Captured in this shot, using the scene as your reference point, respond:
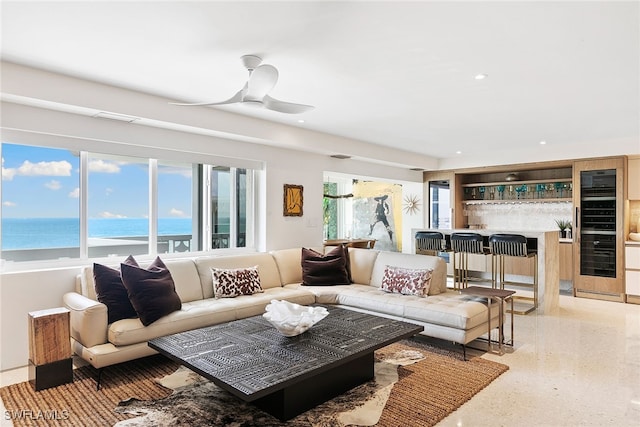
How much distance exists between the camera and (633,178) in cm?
602

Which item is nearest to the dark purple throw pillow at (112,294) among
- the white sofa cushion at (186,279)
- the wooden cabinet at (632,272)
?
the white sofa cushion at (186,279)

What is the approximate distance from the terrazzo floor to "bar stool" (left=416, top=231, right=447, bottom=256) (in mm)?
1529

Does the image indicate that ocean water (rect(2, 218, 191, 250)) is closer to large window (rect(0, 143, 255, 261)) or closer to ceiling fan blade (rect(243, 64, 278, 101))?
large window (rect(0, 143, 255, 261))

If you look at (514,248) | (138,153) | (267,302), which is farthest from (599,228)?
(138,153)

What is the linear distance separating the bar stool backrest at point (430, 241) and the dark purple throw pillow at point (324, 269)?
158 cm

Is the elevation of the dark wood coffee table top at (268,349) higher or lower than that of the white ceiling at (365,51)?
lower

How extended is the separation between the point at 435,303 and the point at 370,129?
265 cm

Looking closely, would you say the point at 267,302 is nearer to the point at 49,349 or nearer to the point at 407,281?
the point at 407,281

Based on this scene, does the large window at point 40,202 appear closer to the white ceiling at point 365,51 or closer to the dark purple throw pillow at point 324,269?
the white ceiling at point 365,51

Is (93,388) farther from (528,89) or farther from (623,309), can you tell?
(623,309)

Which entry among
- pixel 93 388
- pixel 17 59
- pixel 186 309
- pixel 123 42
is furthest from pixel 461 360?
pixel 17 59

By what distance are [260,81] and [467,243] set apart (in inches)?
157

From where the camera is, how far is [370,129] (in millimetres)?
5594

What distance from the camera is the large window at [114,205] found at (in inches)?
151
